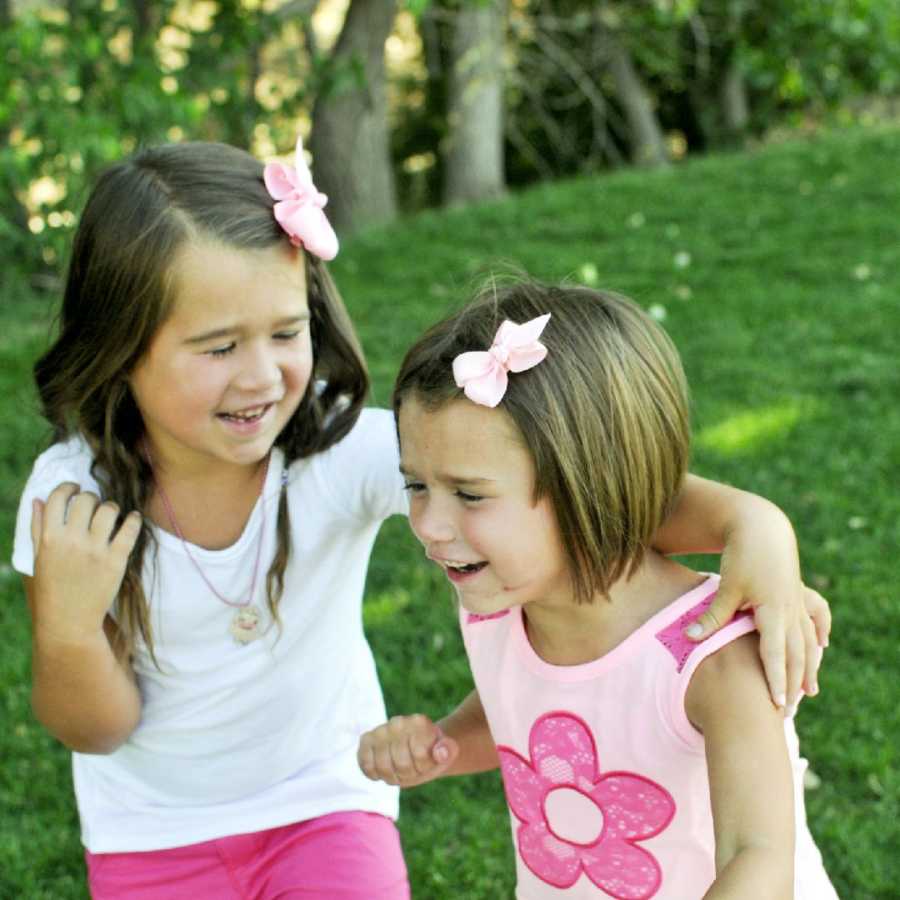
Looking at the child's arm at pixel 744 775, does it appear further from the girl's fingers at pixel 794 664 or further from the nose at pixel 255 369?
the nose at pixel 255 369

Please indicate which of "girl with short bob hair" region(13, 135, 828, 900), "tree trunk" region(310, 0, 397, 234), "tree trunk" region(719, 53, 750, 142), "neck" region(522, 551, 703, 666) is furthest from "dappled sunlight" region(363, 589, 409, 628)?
"tree trunk" region(719, 53, 750, 142)

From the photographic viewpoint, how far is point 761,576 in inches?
69.6

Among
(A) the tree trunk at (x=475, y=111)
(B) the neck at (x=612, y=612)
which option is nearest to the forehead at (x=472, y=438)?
(B) the neck at (x=612, y=612)

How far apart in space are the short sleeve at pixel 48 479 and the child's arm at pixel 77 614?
0.12 feet

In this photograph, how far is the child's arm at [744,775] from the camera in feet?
5.02

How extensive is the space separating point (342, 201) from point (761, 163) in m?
2.46

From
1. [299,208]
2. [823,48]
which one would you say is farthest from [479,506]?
[823,48]

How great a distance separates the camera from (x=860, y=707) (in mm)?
3096

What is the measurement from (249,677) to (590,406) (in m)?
0.91

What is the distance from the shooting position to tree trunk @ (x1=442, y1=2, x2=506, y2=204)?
9383 millimetres

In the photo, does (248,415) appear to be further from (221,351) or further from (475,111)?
(475,111)

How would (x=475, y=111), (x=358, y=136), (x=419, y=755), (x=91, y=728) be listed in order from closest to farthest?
(x=419, y=755)
(x=91, y=728)
(x=358, y=136)
(x=475, y=111)

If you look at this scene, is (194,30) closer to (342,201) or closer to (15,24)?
(15,24)

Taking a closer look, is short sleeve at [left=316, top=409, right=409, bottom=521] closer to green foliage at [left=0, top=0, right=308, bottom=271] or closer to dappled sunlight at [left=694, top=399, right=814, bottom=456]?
dappled sunlight at [left=694, top=399, right=814, bottom=456]
